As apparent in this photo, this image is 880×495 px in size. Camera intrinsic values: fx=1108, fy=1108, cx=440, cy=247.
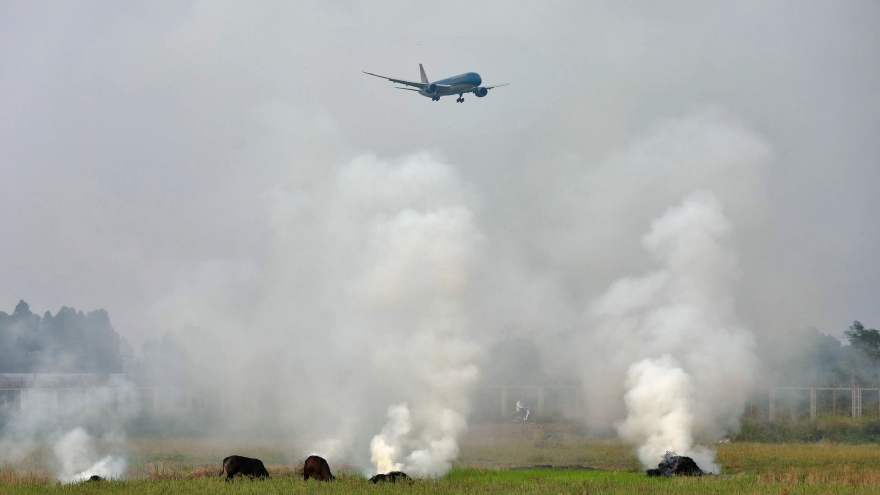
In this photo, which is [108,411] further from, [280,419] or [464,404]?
[464,404]

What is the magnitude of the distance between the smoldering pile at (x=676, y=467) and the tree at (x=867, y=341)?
69.3m

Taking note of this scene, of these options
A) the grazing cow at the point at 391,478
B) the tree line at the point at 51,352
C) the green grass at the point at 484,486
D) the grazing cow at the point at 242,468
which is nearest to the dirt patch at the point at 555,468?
the green grass at the point at 484,486

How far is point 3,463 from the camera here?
56.8m

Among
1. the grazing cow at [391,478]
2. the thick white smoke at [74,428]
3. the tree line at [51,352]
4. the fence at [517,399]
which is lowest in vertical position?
the grazing cow at [391,478]

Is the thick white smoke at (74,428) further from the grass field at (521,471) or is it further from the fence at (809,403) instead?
the fence at (809,403)

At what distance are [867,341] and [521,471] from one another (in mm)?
74248

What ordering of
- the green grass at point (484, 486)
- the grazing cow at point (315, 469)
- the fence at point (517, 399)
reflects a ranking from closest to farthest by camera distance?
the green grass at point (484, 486) → the grazing cow at point (315, 469) → the fence at point (517, 399)

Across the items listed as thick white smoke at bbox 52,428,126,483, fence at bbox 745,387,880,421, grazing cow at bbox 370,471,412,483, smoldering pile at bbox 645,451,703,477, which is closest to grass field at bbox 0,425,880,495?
grazing cow at bbox 370,471,412,483

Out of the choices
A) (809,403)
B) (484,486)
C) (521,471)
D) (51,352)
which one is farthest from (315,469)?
(809,403)

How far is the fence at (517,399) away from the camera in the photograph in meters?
77.3

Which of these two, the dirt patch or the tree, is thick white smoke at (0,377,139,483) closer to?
the dirt patch

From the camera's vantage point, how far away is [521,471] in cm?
5375

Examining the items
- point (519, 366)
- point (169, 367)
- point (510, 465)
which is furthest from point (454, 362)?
point (519, 366)

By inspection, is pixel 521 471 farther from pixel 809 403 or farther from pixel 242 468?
pixel 809 403
